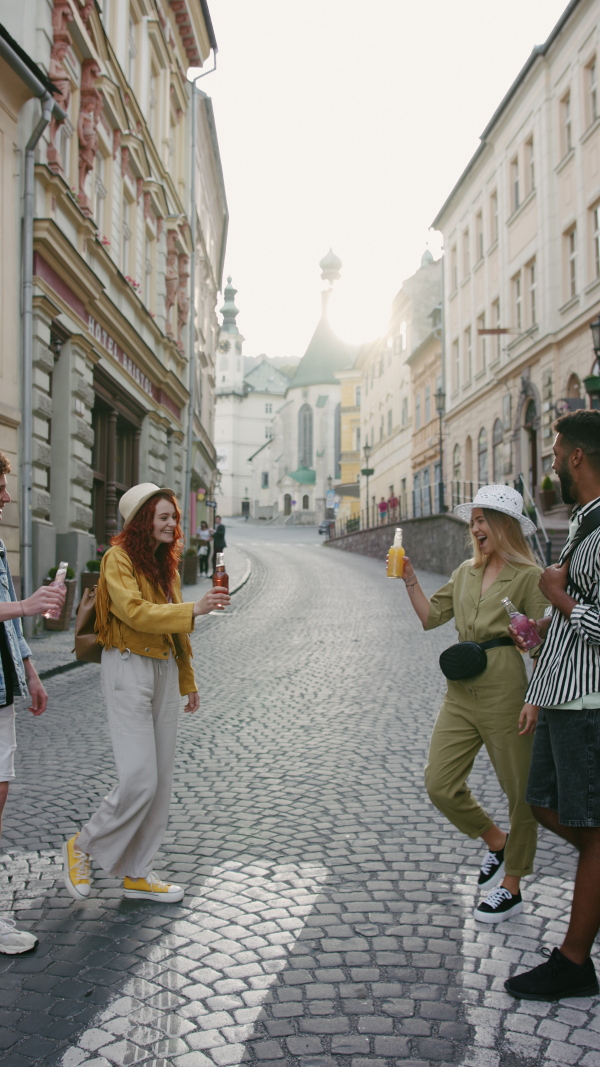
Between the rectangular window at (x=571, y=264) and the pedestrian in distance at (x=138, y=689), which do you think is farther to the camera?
the rectangular window at (x=571, y=264)

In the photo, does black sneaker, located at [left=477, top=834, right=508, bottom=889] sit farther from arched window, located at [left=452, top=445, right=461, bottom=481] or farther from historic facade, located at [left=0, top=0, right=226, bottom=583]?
arched window, located at [left=452, top=445, right=461, bottom=481]

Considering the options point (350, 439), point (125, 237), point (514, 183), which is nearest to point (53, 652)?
point (125, 237)

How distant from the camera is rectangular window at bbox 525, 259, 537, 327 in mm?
26953

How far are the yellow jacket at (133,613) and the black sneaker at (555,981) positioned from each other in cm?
179

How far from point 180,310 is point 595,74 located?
12311 mm

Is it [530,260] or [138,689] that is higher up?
[530,260]

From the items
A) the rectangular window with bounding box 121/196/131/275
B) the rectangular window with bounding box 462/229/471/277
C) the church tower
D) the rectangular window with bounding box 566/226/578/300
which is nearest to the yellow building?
the rectangular window with bounding box 462/229/471/277

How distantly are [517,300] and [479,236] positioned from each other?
604cm

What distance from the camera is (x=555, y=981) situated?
3125 mm

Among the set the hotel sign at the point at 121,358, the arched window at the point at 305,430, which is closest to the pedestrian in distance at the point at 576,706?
the hotel sign at the point at 121,358

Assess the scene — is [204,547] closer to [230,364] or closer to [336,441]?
[336,441]

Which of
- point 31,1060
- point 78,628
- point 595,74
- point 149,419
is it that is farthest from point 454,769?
point 595,74

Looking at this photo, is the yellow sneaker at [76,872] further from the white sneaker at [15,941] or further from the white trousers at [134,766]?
the white sneaker at [15,941]

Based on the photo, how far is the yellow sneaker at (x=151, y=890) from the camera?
3980 mm
